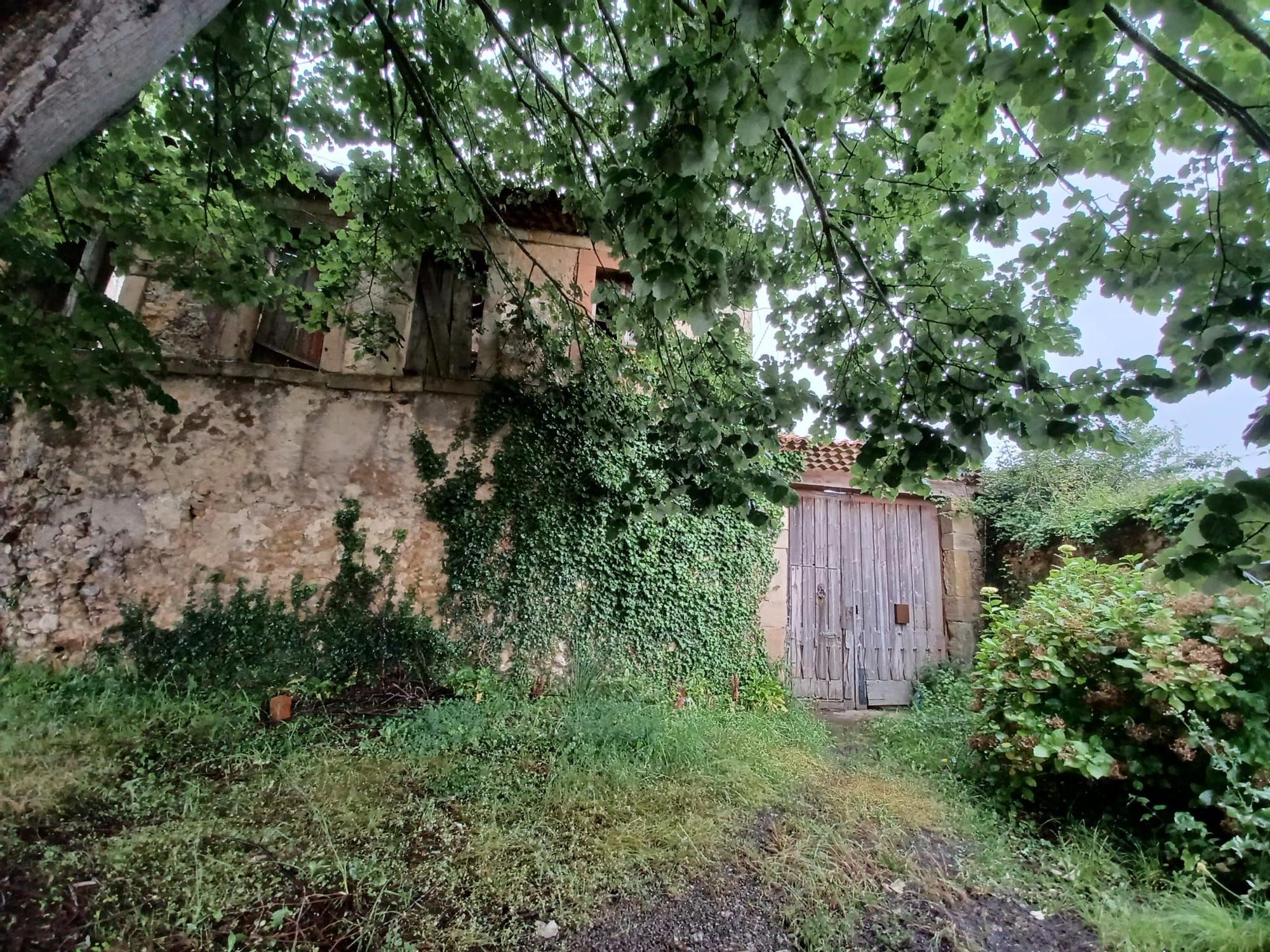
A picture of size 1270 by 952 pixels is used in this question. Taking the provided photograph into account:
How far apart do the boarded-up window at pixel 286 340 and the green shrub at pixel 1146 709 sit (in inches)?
248

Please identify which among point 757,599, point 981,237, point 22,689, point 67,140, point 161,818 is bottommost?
point 161,818

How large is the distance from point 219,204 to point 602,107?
229 cm

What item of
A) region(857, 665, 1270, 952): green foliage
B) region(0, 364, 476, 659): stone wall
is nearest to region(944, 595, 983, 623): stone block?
region(857, 665, 1270, 952): green foliage

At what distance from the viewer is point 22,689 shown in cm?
373

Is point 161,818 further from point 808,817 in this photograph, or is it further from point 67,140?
point 808,817

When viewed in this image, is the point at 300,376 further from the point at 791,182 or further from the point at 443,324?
the point at 791,182

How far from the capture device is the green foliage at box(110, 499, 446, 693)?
4246 mm

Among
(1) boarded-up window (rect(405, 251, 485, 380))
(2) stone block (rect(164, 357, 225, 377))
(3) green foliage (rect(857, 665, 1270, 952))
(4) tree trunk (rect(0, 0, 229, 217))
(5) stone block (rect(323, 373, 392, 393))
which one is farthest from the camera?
(1) boarded-up window (rect(405, 251, 485, 380))

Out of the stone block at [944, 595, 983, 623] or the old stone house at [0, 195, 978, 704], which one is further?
the stone block at [944, 595, 983, 623]

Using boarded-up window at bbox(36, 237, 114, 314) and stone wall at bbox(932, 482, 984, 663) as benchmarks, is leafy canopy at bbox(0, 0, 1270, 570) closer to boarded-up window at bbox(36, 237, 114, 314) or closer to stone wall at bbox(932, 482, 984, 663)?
boarded-up window at bbox(36, 237, 114, 314)

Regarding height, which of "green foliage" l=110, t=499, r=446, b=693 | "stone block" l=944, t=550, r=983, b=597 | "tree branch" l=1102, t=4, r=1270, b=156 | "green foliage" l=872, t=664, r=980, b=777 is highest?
"tree branch" l=1102, t=4, r=1270, b=156

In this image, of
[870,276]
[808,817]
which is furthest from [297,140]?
[808,817]

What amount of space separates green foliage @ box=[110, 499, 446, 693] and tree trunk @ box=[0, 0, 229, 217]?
414 centimetres

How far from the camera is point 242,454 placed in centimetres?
458
